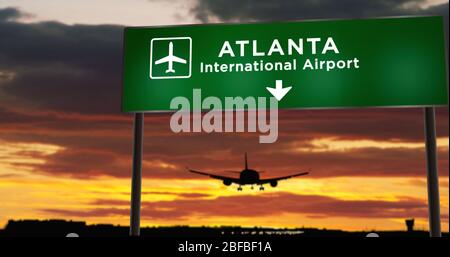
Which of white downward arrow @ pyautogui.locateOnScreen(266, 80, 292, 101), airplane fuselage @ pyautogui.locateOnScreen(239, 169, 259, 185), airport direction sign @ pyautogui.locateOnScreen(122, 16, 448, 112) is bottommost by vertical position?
white downward arrow @ pyautogui.locateOnScreen(266, 80, 292, 101)

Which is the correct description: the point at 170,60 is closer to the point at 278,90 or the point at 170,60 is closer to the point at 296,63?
the point at 278,90

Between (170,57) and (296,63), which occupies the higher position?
(170,57)

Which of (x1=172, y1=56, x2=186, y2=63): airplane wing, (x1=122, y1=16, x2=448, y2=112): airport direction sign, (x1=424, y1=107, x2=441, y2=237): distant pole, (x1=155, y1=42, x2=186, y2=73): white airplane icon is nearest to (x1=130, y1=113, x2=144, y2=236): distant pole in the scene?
(x1=122, y1=16, x2=448, y2=112): airport direction sign

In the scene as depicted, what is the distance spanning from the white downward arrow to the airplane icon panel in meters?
2.30

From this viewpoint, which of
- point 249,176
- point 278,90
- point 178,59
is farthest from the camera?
point 249,176

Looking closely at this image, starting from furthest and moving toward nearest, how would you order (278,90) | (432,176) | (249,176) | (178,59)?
1. (249,176)
2. (178,59)
3. (278,90)
4. (432,176)

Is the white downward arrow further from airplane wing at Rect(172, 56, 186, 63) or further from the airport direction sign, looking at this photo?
airplane wing at Rect(172, 56, 186, 63)

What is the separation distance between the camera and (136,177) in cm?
1645

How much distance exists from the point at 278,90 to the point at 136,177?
4139 mm

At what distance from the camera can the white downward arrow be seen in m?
15.7

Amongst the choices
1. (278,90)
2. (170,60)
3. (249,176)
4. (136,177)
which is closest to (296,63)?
(278,90)

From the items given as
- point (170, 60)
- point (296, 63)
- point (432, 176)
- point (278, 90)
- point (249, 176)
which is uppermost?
point (249, 176)

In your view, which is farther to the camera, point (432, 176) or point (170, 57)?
point (170, 57)

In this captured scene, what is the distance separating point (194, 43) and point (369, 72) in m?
4.30
